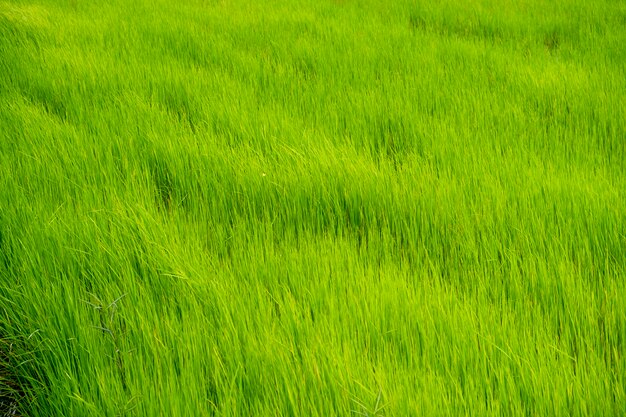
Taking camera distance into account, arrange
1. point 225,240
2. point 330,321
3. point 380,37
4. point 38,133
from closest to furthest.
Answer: point 330,321 < point 225,240 < point 38,133 < point 380,37

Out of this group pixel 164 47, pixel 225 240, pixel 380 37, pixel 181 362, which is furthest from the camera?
pixel 380 37

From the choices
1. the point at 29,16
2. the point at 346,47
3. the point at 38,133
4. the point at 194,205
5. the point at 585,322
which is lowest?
the point at 585,322

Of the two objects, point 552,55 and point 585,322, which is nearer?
point 585,322

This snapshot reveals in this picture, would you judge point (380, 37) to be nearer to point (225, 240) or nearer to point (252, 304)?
point (225, 240)

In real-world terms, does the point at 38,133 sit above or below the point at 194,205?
above

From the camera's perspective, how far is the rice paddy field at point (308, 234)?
104 cm

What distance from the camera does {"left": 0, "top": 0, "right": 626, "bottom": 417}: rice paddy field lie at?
1037mm

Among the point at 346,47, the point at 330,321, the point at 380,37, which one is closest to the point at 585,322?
the point at 330,321

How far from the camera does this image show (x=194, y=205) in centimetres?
169

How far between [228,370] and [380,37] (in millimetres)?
2864

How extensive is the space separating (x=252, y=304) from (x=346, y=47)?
7.90 feet

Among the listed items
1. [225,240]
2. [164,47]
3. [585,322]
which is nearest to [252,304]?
[225,240]

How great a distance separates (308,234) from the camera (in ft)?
4.97

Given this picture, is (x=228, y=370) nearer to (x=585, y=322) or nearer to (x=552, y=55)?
(x=585, y=322)
